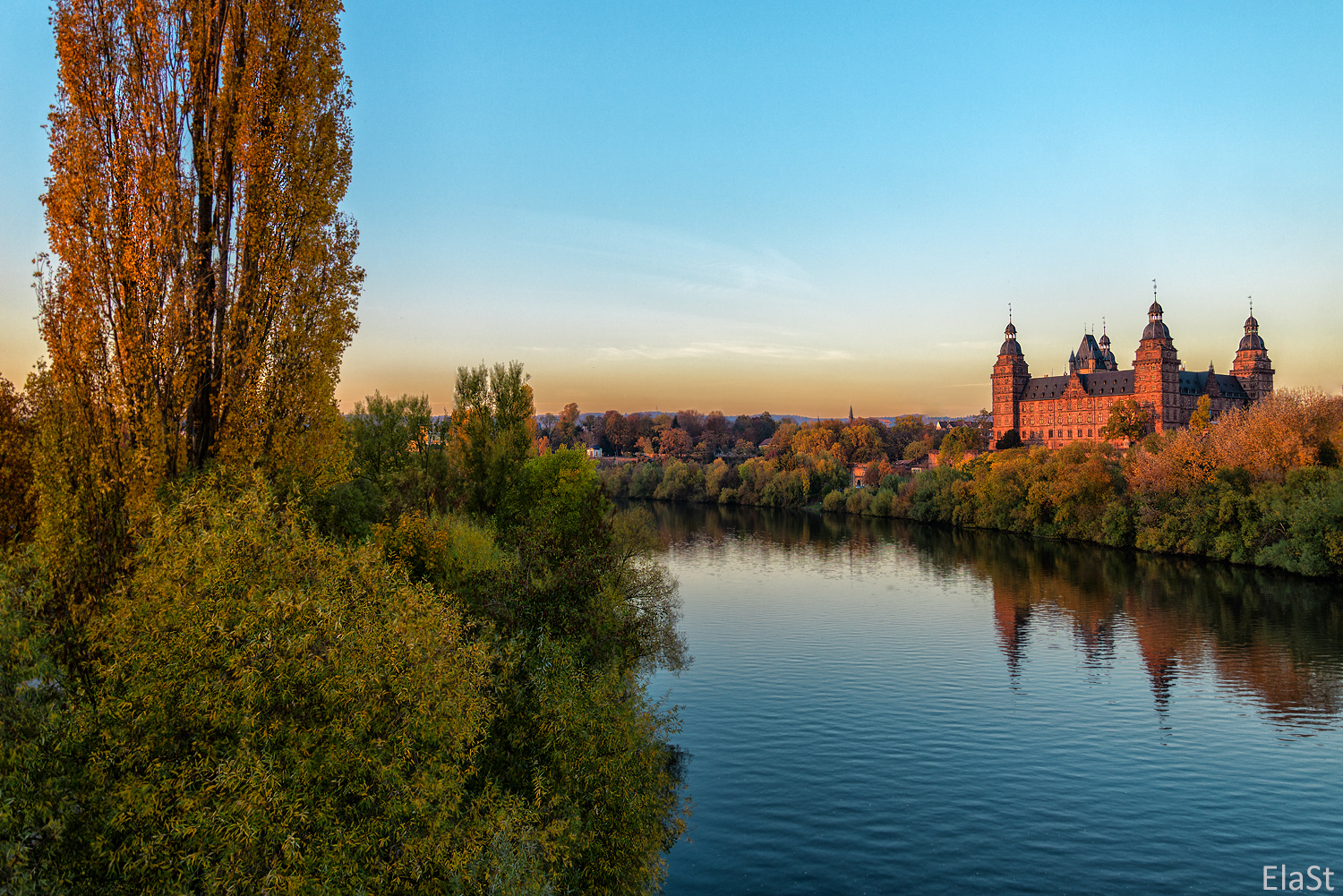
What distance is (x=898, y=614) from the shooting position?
44.6 m

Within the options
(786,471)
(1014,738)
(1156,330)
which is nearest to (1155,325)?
(1156,330)

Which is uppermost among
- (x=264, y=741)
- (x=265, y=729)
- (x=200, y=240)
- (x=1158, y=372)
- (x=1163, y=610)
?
(x=1158, y=372)

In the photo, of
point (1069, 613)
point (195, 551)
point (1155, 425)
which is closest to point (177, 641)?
point (195, 551)

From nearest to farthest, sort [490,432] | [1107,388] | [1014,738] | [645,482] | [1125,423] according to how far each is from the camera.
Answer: [1014,738] < [490,432] < [1125,423] < [645,482] < [1107,388]

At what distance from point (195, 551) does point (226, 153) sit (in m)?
8.13

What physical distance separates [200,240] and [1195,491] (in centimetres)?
6742

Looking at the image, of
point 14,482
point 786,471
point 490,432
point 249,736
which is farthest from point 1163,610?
point 786,471

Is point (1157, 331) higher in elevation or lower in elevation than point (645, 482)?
higher

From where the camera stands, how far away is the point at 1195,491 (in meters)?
62.0

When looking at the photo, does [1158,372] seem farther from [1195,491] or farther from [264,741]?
[264,741]

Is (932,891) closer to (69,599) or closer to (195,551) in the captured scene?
(195,551)

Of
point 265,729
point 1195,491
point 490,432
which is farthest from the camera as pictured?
point 1195,491

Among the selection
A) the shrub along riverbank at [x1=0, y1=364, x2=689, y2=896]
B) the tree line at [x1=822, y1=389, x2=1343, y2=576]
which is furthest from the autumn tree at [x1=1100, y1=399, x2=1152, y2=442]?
the shrub along riverbank at [x1=0, y1=364, x2=689, y2=896]

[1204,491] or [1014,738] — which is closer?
[1014,738]
